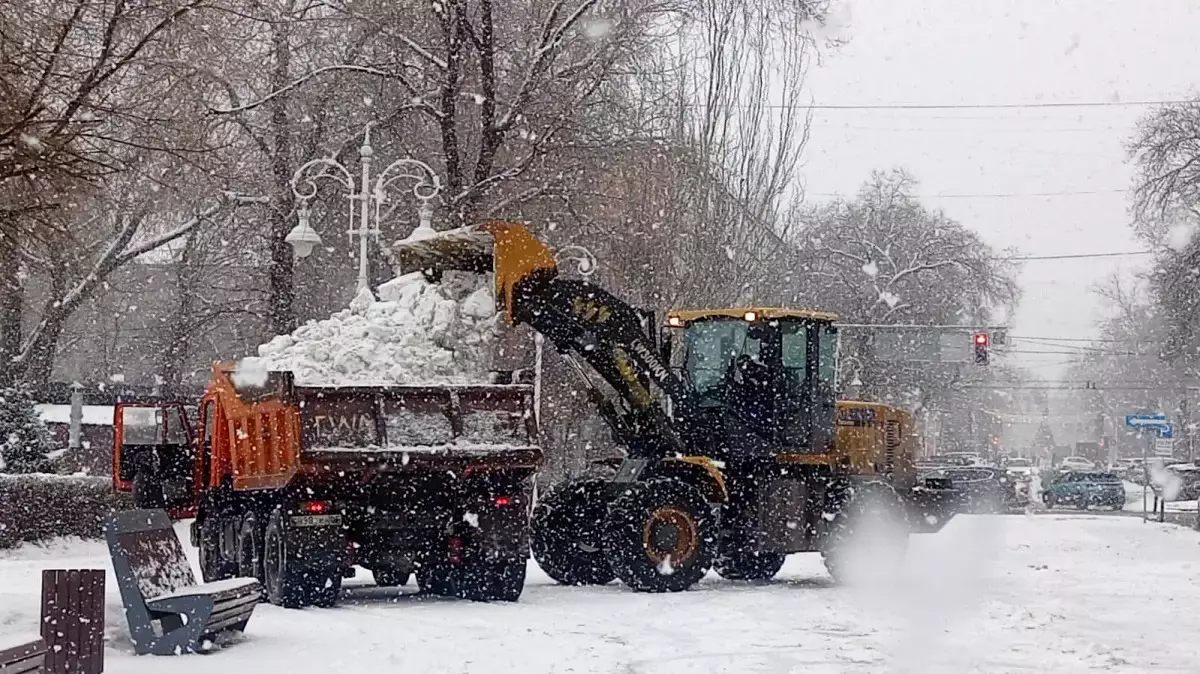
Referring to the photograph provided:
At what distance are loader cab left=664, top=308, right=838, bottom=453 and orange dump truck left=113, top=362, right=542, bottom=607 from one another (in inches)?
147

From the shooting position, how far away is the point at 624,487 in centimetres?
1784

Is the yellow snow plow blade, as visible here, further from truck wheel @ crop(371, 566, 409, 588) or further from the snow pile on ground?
truck wheel @ crop(371, 566, 409, 588)

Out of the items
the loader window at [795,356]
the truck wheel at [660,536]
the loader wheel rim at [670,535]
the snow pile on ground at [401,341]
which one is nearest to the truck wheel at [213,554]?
the snow pile on ground at [401,341]

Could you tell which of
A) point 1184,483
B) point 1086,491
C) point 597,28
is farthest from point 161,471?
point 1184,483

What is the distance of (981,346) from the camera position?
4012 centimetres

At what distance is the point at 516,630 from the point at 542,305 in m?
5.10

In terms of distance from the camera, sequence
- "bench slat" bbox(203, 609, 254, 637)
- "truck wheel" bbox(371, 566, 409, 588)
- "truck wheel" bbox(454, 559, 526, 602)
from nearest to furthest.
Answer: "bench slat" bbox(203, 609, 254, 637) → "truck wheel" bbox(454, 559, 526, 602) → "truck wheel" bbox(371, 566, 409, 588)

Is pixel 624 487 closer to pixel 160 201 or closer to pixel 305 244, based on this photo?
pixel 305 244

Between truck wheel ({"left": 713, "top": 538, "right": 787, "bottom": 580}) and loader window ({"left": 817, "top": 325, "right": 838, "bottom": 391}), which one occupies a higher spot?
loader window ({"left": 817, "top": 325, "right": 838, "bottom": 391})

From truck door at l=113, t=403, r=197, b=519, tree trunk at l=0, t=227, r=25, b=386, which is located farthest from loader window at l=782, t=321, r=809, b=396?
tree trunk at l=0, t=227, r=25, b=386

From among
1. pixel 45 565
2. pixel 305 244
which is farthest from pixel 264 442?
pixel 45 565

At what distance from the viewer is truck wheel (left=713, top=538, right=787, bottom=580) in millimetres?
18641

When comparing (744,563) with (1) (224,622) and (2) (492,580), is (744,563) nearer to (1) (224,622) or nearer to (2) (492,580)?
(2) (492,580)

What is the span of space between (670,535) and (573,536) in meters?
1.40
